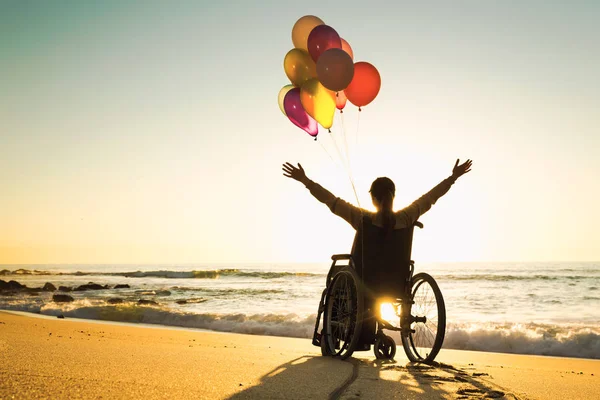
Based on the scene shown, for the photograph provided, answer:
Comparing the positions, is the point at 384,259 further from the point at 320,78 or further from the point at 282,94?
the point at 282,94

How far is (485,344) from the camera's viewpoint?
8734 mm

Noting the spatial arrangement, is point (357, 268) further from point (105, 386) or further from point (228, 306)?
point (228, 306)

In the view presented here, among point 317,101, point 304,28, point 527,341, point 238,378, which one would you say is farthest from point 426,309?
point 527,341

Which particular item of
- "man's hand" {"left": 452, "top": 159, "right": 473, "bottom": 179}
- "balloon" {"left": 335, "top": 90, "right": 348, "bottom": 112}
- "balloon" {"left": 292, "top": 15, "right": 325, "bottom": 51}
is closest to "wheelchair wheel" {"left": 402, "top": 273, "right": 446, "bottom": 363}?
"man's hand" {"left": 452, "top": 159, "right": 473, "bottom": 179}

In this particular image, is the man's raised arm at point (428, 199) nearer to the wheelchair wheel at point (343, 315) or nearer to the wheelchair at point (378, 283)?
the wheelchair at point (378, 283)

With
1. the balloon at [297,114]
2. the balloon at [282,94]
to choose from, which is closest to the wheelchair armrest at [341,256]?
the balloon at [297,114]

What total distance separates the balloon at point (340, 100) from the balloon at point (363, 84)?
127 millimetres

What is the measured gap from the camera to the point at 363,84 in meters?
5.95

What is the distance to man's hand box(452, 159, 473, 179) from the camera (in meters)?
4.87

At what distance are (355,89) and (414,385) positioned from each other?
12.0 feet

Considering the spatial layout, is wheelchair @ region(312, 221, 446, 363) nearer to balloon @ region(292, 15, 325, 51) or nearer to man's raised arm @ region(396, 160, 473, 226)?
man's raised arm @ region(396, 160, 473, 226)

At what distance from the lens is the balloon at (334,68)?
5.34 metres

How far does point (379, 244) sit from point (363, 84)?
7.36ft

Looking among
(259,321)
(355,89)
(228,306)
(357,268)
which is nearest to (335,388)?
(357,268)
